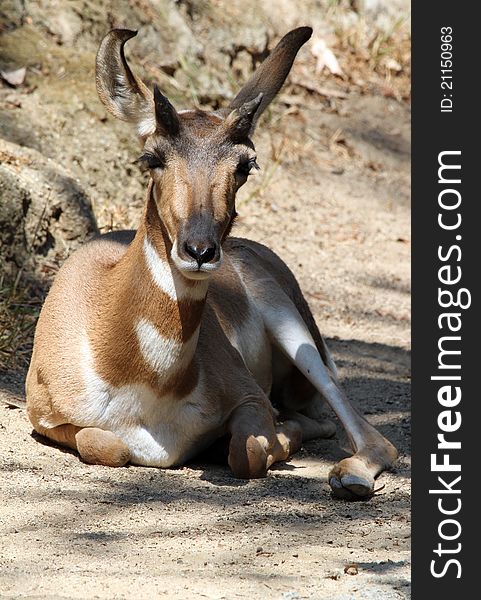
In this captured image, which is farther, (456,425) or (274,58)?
(274,58)

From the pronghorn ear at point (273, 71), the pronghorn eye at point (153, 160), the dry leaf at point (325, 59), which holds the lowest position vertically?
the pronghorn eye at point (153, 160)

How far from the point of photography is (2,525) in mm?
4691

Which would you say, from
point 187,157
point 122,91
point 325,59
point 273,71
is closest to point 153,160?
point 187,157

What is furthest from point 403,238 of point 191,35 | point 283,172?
point 191,35

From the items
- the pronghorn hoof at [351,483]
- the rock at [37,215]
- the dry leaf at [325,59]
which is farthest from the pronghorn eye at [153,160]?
the dry leaf at [325,59]

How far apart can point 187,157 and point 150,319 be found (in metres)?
0.77

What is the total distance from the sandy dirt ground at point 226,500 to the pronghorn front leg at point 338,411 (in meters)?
0.09

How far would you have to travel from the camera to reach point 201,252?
15.6 ft

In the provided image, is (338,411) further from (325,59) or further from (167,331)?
(325,59)

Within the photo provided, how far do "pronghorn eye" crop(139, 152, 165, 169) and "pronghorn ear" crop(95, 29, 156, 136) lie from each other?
0.29m

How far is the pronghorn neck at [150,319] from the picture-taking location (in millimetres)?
5285

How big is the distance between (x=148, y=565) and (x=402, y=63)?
1000 centimetres

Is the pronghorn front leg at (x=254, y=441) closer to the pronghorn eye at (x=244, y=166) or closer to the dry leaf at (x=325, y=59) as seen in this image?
the pronghorn eye at (x=244, y=166)

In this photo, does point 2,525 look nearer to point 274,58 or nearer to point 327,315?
point 274,58
